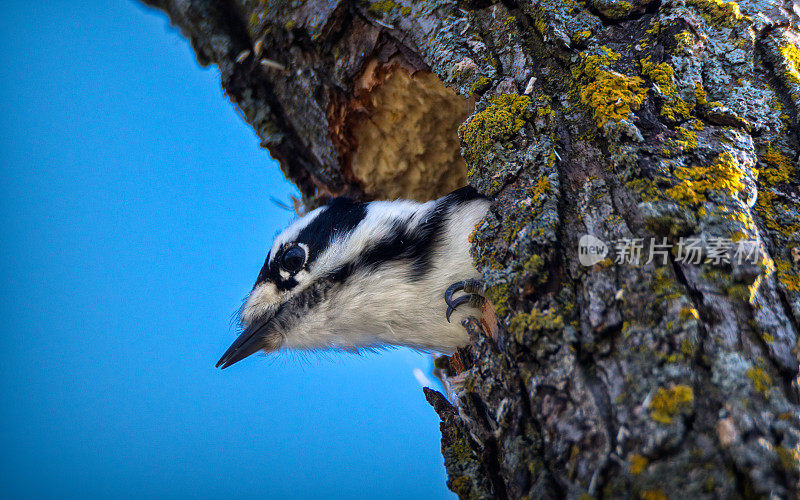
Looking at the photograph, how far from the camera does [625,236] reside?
806 millimetres

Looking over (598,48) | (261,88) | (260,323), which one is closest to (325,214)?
(260,323)

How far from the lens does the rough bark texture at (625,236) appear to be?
2.09ft

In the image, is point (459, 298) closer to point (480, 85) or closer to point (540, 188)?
point (540, 188)

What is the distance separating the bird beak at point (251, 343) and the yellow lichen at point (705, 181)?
1.10 m

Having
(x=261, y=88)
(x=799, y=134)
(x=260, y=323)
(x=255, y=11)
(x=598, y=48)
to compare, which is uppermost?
(x=255, y=11)

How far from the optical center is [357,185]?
1.95 metres

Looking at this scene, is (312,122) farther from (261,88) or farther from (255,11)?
(255,11)

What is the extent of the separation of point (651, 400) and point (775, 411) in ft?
0.46

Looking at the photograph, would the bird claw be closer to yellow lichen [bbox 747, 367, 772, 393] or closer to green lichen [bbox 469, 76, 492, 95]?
green lichen [bbox 469, 76, 492, 95]

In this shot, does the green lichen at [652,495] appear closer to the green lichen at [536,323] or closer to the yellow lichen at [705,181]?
the green lichen at [536,323]

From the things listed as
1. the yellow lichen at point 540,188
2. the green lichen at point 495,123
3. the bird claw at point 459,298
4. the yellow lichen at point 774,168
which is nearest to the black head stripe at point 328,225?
the bird claw at point 459,298

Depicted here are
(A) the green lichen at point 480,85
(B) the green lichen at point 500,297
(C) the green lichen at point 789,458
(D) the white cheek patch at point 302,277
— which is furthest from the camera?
(D) the white cheek patch at point 302,277

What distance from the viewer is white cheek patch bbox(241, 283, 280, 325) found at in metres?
1.48

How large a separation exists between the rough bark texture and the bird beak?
0.55 metres
